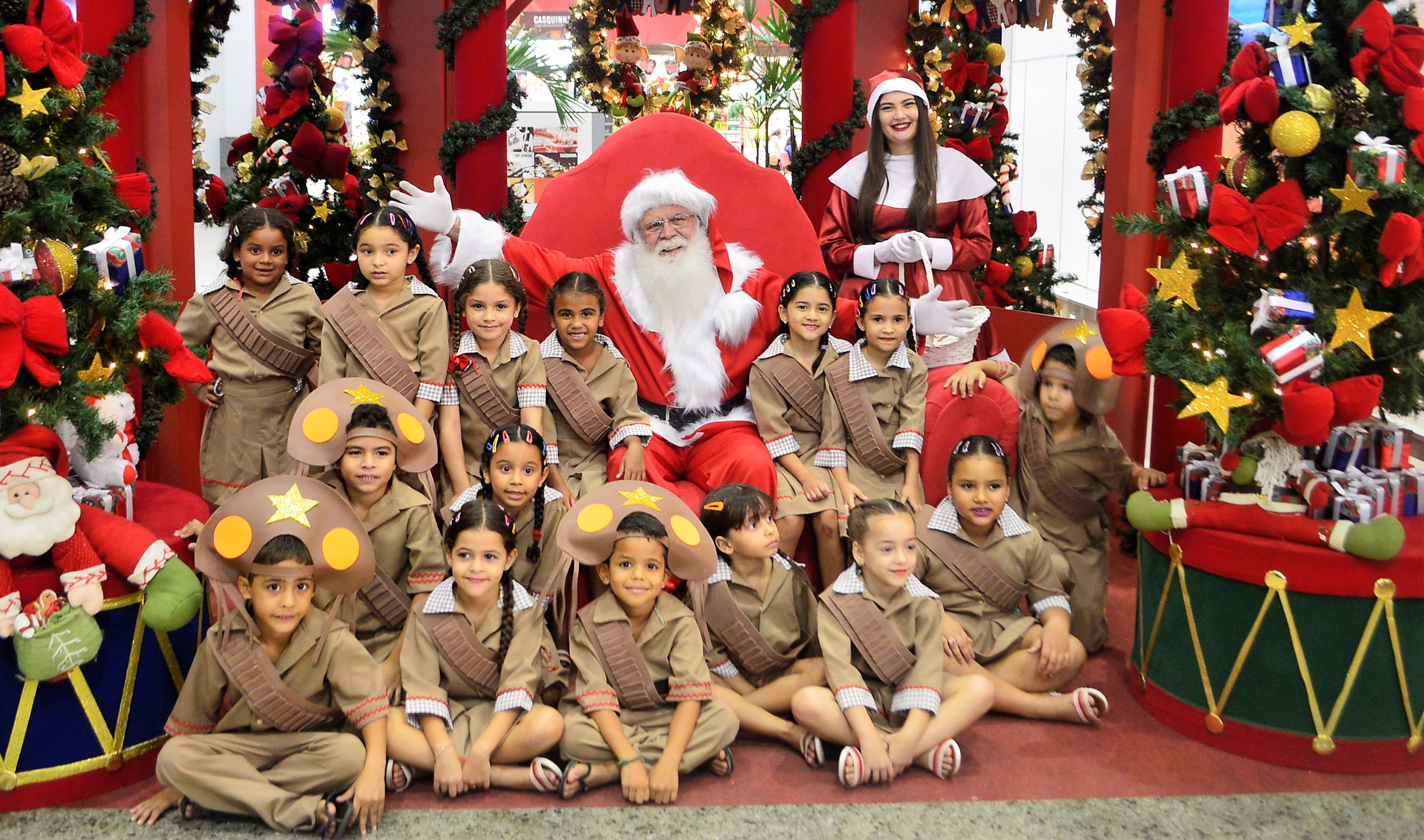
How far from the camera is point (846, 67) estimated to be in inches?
271

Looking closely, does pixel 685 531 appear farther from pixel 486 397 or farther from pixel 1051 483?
pixel 1051 483

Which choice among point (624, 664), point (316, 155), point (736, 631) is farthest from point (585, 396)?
point (316, 155)

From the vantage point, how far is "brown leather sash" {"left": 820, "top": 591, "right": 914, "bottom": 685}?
3.38m

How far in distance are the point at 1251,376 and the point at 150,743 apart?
318cm

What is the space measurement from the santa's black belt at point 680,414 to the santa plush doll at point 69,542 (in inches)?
72.1

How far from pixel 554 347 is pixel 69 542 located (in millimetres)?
1682

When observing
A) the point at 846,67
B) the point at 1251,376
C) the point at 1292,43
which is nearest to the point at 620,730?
the point at 1251,376

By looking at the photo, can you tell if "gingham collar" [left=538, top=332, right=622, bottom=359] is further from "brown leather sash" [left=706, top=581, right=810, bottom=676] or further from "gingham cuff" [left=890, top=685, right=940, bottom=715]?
"gingham cuff" [left=890, top=685, right=940, bottom=715]

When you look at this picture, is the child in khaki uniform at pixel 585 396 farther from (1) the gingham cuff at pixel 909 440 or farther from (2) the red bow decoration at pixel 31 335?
(2) the red bow decoration at pixel 31 335

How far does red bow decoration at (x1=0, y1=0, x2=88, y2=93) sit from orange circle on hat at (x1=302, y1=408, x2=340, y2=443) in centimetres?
104

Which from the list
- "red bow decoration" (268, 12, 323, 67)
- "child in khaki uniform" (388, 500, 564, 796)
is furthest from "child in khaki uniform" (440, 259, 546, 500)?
"red bow decoration" (268, 12, 323, 67)

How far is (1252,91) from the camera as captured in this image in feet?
11.1

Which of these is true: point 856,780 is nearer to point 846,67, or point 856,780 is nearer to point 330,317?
point 330,317

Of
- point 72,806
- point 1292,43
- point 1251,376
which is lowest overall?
point 72,806
